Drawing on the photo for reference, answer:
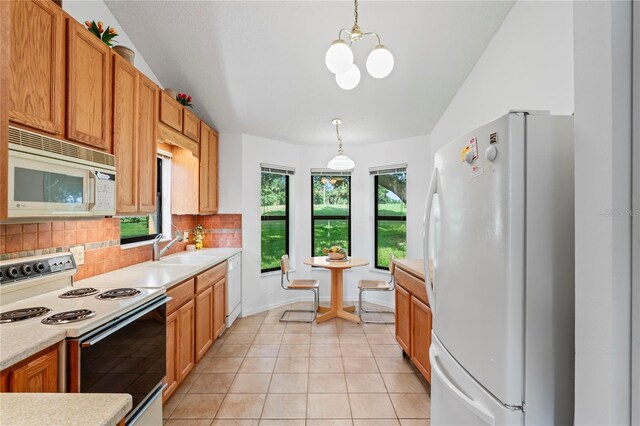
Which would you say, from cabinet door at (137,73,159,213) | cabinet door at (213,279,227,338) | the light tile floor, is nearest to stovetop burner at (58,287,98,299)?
cabinet door at (137,73,159,213)

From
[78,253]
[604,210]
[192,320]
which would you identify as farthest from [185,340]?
[604,210]

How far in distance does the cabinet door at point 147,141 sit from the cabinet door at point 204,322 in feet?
2.89

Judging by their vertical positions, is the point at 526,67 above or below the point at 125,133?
above

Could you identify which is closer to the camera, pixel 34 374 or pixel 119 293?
pixel 34 374

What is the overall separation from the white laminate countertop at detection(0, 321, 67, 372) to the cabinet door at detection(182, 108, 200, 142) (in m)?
2.15

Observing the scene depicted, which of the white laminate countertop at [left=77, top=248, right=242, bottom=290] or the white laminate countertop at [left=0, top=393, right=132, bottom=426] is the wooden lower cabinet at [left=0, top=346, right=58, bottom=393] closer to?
the white laminate countertop at [left=0, top=393, right=132, bottom=426]

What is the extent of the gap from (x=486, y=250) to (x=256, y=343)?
8.97ft

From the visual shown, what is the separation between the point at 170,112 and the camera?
2678mm

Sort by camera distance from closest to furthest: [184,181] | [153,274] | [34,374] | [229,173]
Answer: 1. [34,374]
2. [153,274]
3. [184,181]
4. [229,173]

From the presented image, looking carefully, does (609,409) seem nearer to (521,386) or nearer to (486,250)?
(521,386)

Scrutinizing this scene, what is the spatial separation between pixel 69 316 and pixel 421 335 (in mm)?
2175

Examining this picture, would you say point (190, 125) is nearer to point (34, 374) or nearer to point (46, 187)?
point (46, 187)

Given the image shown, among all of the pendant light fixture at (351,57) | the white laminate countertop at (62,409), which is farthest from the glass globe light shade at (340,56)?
the white laminate countertop at (62,409)

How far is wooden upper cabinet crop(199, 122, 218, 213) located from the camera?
3.47 metres
